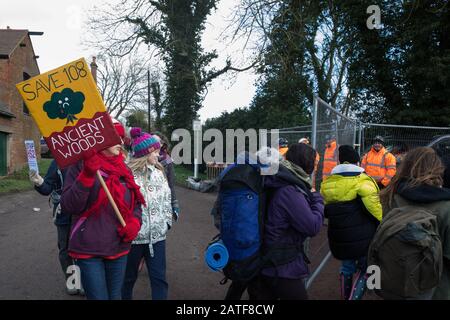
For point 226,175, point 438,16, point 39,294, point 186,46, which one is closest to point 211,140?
point 186,46

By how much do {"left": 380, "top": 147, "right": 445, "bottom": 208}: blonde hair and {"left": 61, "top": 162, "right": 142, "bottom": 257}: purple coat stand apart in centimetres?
218

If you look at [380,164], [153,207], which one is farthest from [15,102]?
[153,207]

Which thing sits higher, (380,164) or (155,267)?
(380,164)

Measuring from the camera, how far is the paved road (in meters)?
4.46

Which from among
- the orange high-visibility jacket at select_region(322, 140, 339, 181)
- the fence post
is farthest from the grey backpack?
the orange high-visibility jacket at select_region(322, 140, 339, 181)

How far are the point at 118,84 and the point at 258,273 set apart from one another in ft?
139

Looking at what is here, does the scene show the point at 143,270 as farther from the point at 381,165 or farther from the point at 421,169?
the point at 381,165

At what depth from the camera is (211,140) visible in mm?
17922

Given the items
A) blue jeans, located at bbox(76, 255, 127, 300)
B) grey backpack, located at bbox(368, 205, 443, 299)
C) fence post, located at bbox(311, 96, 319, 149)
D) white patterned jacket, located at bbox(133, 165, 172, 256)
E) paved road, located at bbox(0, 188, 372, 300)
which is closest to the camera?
grey backpack, located at bbox(368, 205, 443, 299)

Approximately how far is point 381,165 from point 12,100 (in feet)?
60.8

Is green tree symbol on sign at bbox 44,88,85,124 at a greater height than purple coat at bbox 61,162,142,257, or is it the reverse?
green tree symbol on sign at bbox 44,88,85,124

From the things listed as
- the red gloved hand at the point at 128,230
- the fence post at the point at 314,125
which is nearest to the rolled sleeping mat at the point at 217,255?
the red gloved hand at the point at 128,230

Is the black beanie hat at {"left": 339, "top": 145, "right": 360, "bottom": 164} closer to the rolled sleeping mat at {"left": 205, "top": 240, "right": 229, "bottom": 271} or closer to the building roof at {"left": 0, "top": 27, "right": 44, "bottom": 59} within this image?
the rolled sleeping mat at {"left": 205, "top": 240, "right": 229, "bottom": 271}

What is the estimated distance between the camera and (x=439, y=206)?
2.64 m
